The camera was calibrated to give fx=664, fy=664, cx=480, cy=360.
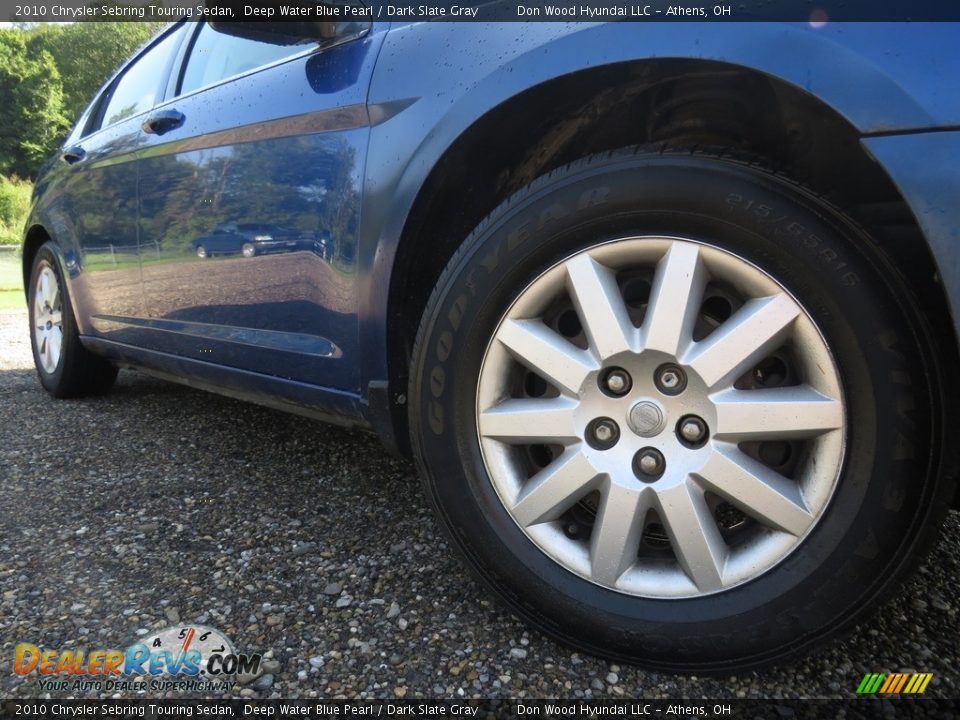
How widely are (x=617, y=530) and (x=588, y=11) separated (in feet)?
3.27

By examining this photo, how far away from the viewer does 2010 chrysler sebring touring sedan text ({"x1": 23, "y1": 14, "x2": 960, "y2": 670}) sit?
3.56 feet

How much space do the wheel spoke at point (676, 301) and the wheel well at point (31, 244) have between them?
3.46 meters

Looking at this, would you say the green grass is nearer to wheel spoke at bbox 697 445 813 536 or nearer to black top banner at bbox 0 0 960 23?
black top banner at bbox 0 0 960 23

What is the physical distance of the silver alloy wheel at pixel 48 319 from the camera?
11.4ft

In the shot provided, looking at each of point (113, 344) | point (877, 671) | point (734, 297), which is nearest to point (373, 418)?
point (734, 297)

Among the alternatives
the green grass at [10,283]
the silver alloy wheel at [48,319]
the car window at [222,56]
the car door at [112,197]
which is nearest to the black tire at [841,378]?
the car window at [222,56]

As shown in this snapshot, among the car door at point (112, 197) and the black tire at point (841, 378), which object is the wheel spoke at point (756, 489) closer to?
the black tire at point (841, 378)

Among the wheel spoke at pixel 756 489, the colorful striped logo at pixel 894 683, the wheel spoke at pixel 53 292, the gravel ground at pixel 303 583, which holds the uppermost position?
the wheel spoke at pixel 756 489

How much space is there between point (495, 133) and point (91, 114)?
2.98 m

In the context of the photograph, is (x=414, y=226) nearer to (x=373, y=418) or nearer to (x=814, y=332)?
(x=373, y=418)

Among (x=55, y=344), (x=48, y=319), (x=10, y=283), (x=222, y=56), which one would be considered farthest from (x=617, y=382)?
(x=10, y=283)

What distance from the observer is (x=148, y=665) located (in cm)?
132

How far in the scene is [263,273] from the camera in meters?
1.90

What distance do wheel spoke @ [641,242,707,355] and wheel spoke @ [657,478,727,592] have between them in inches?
10.5
